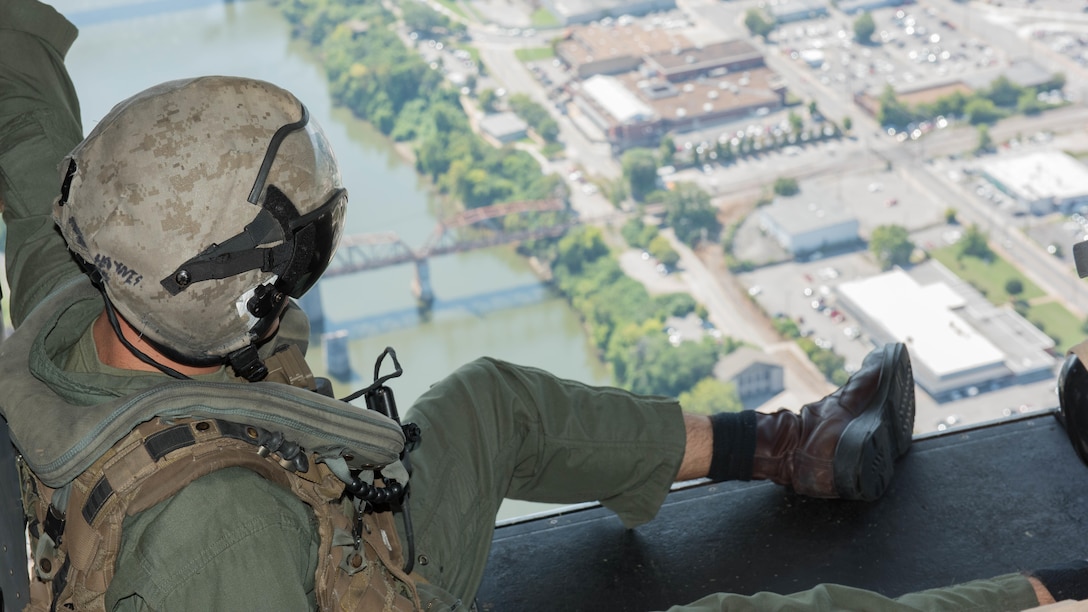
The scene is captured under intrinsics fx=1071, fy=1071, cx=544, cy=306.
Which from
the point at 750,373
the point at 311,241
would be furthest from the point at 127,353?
the point at 750,373

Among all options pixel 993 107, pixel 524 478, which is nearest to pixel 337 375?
pixel 993 107

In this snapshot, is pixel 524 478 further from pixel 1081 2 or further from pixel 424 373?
pixel 1081 2

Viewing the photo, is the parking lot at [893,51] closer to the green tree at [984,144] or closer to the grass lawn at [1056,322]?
the green tree at [984,144]

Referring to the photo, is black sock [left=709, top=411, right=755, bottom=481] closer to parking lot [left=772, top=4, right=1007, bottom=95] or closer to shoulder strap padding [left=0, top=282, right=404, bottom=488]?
shoulder strap padding [left=0, top=282, right=404, bottom=488]

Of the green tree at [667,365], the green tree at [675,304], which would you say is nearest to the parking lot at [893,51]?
the green tree at [675,304]

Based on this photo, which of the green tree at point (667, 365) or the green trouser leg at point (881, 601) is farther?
the green tree at point (667, 365)

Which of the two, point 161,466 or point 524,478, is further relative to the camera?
point 524,478
